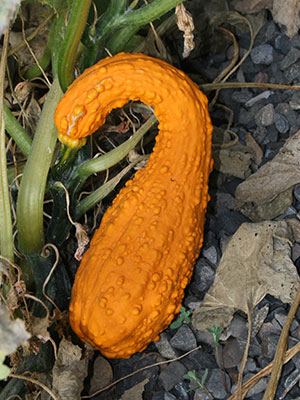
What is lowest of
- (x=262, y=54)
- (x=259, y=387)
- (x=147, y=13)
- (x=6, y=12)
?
(x=259, y=387)

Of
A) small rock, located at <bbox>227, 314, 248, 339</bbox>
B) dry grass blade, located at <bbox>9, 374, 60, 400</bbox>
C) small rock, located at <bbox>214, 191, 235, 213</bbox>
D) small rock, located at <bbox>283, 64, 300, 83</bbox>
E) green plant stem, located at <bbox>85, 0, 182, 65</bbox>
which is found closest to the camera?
dry grass blade, located at <bbox>9, 374, 60, 400</bbox>

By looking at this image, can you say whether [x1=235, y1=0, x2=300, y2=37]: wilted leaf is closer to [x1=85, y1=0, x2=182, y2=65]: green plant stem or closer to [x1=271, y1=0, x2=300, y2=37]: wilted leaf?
[x1=271, y1=0, x2=300, y2=37]: wilted leaf

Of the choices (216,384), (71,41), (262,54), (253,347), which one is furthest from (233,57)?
(216,384)

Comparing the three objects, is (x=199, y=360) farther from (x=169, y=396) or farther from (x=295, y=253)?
(x=295, y=253)

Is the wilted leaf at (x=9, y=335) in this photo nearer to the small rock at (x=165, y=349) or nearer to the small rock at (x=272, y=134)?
the small rock at (x=165, y=349)

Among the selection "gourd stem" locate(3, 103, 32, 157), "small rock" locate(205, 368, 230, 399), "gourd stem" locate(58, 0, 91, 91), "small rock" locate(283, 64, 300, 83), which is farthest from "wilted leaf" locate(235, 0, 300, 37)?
"small rock" locate(205, 368, 230, 399)

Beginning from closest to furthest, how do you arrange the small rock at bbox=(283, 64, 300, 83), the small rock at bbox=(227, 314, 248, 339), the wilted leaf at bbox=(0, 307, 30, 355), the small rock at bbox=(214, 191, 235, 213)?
the wilted leaf at bbox=(0, 307, 30, 355), the small rock at bbox=(227, 314, 248, 339), the small rock at bbox=(214, 191, 235, 213), the small rock at bbox=(283, 64, 300, 83)
